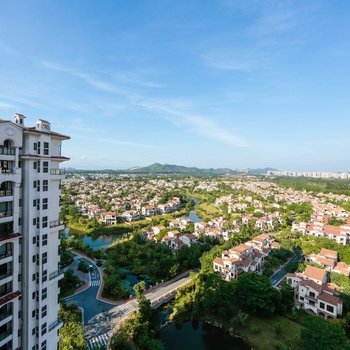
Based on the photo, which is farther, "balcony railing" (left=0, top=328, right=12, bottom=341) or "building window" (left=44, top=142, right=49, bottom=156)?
"building window" (left=44, top=142, right=49, bottom=156)

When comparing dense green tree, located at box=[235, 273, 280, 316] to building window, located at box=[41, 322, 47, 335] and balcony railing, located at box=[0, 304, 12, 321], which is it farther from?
balcony railing, located at box=[0, 304, 12, 321]

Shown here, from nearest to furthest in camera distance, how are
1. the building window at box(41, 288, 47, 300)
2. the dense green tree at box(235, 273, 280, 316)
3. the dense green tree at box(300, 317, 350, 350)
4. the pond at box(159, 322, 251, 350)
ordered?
1. the building window at box(41, 288, 47, 300)
2. the dense green tree at box(300, 317, 350, 350)
3. the pond at box(159, 322, 251, 350)
4. the dense green tree at box(235, 273, 280, 316)

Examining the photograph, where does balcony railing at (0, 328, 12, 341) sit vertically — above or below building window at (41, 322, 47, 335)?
above

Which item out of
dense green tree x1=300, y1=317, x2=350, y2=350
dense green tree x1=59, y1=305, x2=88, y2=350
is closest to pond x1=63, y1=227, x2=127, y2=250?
dense green tree x1=59, y1=305, x2=88, y2=350

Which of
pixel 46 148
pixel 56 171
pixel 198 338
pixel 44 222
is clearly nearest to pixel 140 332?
pixel 198 338

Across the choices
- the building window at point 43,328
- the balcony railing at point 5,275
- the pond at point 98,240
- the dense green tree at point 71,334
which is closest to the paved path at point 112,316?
the dense green tree at point 71,334

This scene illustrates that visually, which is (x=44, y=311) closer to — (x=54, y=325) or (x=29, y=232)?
(x=54, y=325)

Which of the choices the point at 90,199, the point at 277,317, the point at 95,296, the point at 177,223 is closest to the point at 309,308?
the point at 277,317
